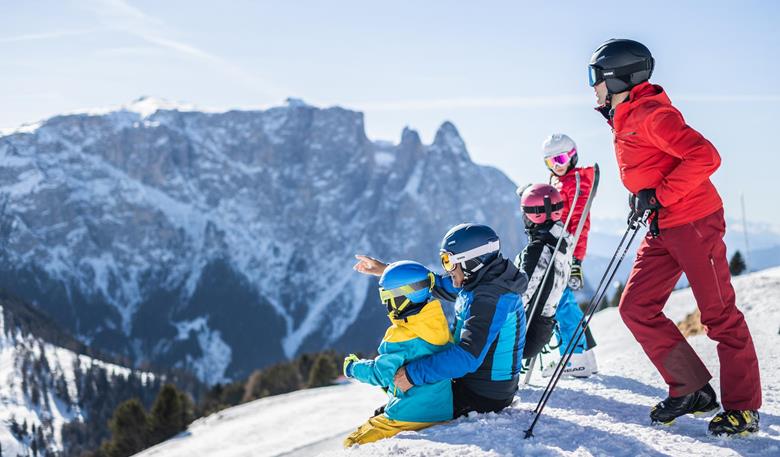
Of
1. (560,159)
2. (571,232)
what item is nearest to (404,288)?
(571,232)

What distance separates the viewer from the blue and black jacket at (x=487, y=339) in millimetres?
5051

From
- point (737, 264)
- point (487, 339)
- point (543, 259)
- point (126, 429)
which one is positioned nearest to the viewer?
point (487, 339)

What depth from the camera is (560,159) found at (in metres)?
8.04

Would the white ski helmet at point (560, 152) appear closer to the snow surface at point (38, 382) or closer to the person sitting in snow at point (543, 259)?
the person sitting in snow at point (543, 259)

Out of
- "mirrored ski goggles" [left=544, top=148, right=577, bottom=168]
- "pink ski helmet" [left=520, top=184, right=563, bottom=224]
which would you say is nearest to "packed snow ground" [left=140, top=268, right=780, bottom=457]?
"pink ski helmet" [left=520, top=184, right=563, bottom=224]

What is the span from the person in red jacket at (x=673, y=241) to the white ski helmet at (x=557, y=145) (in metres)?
2.82

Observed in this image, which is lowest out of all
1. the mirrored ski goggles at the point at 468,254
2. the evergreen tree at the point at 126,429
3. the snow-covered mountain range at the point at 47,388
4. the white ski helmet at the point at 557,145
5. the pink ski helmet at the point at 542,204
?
the snow-covered mountain range at the point at 47,388

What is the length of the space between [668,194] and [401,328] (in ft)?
7.68

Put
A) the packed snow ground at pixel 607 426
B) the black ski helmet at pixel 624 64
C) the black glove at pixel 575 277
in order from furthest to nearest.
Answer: the black glove at pixel 575 277 < the black ski helmet at pixel 624 64 < the packed snow ground at pixel 607 426

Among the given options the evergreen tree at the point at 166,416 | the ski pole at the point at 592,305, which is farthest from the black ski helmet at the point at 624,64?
the evergreen tree at the point at 166,416

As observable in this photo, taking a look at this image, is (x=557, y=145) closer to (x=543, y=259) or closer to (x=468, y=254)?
(x=543, y=259)

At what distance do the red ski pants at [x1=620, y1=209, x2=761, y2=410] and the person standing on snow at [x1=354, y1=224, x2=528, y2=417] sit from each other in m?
0.97

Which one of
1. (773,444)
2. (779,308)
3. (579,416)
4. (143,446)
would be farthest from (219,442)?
(143,446)

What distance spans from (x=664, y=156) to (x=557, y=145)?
325cm
